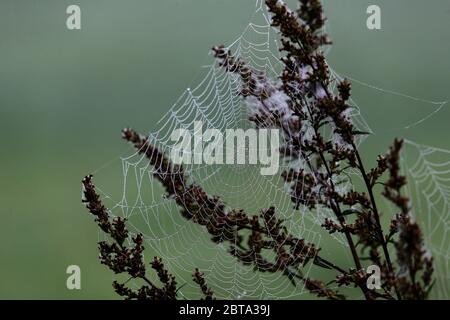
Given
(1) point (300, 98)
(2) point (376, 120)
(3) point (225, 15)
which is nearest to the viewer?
(1) point (300, 98)

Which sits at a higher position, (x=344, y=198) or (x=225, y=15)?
(x=225, y=15)

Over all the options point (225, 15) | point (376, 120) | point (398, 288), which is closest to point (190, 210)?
point (398, 288)

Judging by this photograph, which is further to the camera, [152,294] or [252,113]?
[252,113]

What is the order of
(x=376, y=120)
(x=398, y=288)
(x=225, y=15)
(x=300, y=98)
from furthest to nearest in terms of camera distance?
(x=225, y=15) < (x=376, y=120) < (x=300, y=98) < (x=398, y=288)

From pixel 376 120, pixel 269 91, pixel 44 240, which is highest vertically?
pixel 376 120

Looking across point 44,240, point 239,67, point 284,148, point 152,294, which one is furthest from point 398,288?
point 44,240

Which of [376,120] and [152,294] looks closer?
[152,294]

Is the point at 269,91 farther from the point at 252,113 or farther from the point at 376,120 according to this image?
the point at 376,120
